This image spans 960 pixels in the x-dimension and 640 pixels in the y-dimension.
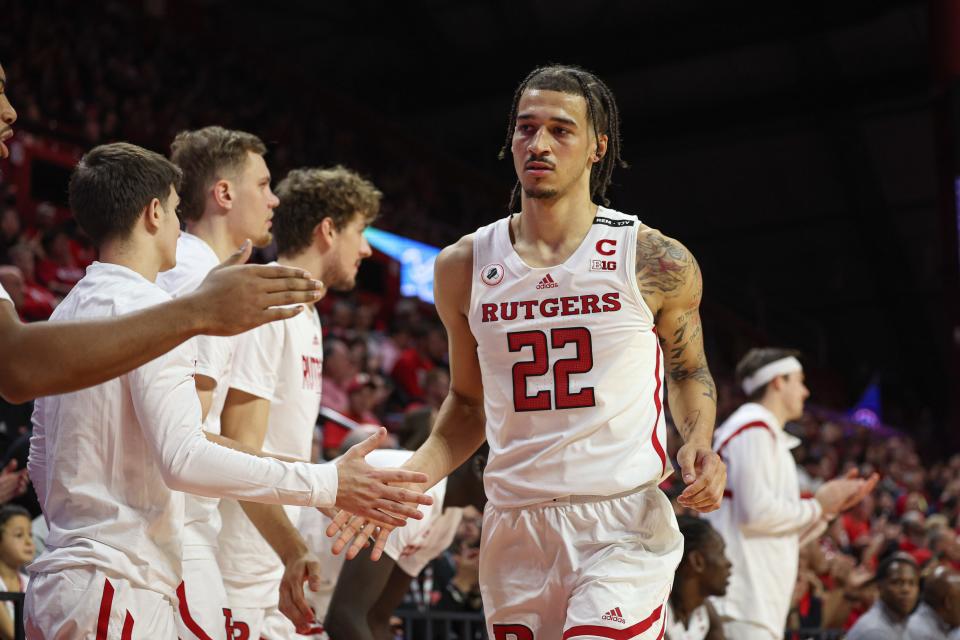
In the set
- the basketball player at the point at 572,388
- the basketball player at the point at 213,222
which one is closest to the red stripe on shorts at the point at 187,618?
the basketball player at the point at 213,222

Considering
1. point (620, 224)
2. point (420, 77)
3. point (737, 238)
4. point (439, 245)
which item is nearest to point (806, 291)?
point (737, 238)

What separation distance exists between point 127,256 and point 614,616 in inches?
65.8

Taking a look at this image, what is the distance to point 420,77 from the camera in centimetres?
2373

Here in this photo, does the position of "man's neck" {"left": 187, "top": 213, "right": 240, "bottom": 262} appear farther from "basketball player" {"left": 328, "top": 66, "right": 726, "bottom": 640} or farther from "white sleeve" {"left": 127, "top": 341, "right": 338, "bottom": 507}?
"white sleeve" {"left": 127, "top": 341, "right": 338, "bottom": 507}

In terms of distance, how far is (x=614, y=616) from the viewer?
10.1 feet

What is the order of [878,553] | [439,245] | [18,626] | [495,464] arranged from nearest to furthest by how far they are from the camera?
[495,464] → [18,626] → [878,553] → [439,245]

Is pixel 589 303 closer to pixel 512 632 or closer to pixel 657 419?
pixel 657 419

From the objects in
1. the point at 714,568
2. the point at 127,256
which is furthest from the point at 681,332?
the point at 714,568

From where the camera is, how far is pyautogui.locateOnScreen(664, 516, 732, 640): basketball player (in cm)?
559

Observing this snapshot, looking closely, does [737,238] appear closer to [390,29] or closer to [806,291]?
[806,291]

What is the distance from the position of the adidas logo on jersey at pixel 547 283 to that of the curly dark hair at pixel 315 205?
153 cm

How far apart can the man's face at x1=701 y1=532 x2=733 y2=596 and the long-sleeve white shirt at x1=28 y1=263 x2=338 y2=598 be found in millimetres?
3046

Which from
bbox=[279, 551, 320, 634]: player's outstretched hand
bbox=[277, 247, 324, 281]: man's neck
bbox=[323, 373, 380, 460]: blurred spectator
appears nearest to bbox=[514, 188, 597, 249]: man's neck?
bbox=[279, 551, 320, 634]: player's outstretched hand

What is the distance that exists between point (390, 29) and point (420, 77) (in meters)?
1.23
